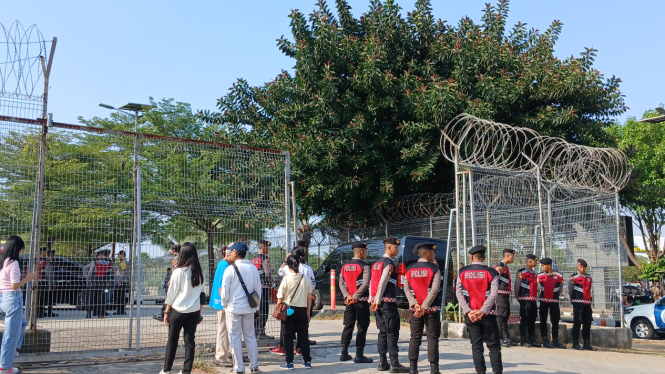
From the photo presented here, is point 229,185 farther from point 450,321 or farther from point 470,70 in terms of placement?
point 470,70

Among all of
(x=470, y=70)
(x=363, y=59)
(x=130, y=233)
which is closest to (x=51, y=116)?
(x=130, y=233)

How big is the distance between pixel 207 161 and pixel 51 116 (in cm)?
221

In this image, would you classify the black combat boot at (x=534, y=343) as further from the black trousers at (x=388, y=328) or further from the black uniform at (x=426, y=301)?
the black uniform at (x=426, y=301)

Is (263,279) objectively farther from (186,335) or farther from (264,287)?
(186,335)

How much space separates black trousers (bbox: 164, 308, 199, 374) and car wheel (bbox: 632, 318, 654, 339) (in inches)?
509

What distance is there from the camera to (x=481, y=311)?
701 cm

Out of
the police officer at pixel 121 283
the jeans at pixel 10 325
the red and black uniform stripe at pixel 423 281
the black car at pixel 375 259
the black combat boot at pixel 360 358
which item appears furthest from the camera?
the black car at pixel 375 259

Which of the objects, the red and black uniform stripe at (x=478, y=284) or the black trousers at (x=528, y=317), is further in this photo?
the black trousers at (x=528, y=317)

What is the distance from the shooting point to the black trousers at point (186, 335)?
269 inches

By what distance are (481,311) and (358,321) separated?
2.16 meters

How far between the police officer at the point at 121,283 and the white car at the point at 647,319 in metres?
13.2

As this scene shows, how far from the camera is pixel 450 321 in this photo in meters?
11.6

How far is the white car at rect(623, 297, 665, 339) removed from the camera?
14.9 meters

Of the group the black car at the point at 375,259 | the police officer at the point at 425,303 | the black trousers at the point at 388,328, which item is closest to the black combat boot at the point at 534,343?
the black car at the point at 375,259
